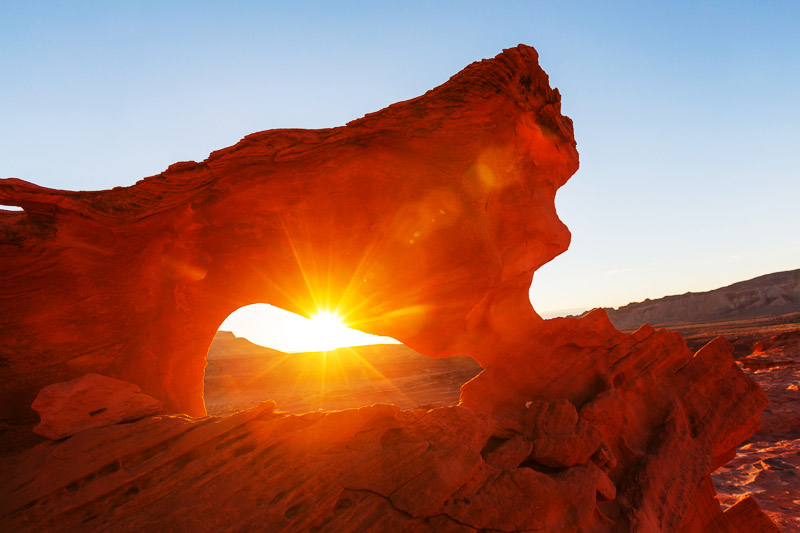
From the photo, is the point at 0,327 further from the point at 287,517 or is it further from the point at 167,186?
the point at 287,517

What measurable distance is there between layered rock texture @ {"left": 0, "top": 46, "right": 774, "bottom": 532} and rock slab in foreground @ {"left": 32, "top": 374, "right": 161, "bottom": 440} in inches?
10.8

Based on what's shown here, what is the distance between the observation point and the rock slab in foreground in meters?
4.50

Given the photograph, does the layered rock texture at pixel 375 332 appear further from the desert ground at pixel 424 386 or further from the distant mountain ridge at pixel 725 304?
the distant mountain ridge at pixel 725 304

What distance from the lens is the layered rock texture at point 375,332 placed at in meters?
4.06

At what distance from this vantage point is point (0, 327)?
5293 mm

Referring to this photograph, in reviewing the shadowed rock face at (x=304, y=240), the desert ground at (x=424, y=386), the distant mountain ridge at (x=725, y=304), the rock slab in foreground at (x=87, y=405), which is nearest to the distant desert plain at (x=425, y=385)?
the desert ground at (x=424, y=386)

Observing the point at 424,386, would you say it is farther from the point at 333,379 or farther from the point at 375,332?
the point at 375,332

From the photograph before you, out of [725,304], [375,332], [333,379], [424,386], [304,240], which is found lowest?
[424,386]

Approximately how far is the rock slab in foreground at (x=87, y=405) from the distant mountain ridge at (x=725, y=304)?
63.9 metres

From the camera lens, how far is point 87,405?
15.6ft

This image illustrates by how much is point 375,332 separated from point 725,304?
7430 centimetres

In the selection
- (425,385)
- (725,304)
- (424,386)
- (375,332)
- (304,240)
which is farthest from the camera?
(725,304)

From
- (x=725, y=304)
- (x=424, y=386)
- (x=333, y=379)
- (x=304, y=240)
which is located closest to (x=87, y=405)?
(x=304, y=240)

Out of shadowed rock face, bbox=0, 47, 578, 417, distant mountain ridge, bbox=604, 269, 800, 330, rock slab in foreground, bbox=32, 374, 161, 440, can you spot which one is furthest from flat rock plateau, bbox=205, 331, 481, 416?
distant mountain ridge, bbox=604, 269, 800, 330
